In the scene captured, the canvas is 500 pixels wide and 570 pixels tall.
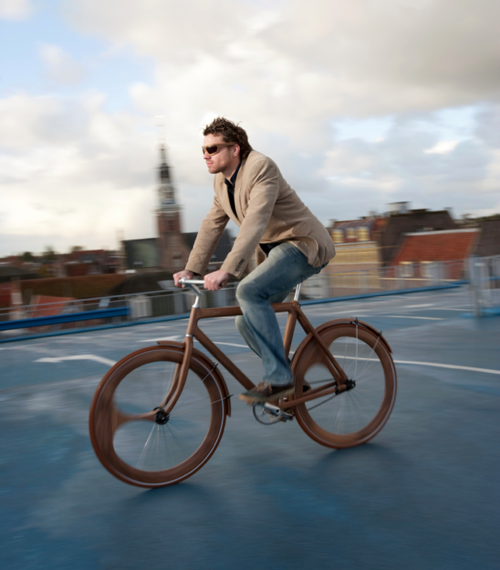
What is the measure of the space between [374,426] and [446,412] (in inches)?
32.4

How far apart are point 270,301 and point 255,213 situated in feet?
1.70

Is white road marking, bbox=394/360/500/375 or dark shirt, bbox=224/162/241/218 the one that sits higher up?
dark shirt, bbox=224/162/241/218

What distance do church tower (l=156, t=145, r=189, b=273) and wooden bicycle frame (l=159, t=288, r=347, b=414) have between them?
111m

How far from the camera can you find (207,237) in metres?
3.76

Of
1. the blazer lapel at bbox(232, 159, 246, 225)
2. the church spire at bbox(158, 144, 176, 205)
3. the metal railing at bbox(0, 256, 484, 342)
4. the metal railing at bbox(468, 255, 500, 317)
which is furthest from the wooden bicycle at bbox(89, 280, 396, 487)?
the church spire at bbox(158, 144, 176, 205)

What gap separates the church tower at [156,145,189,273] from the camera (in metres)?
124

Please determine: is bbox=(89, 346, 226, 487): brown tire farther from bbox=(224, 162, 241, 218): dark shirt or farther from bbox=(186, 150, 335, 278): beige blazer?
bbox=(224, 162, 241, 218): dark shirt

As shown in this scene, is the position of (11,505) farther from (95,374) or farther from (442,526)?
(95,374)

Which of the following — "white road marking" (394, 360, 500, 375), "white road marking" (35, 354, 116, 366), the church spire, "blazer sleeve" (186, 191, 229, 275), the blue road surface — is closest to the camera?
the blue road surface

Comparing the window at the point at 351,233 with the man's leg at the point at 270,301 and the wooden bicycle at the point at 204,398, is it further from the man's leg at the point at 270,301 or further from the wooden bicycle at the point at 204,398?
the man's leg at the point at 270,301

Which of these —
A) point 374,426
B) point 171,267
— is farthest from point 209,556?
point 171,267

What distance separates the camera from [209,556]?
249 centimetres

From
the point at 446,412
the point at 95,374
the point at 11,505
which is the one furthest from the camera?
the point at 95,374

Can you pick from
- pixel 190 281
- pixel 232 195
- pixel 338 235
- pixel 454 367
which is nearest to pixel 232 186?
pixel 232 195
